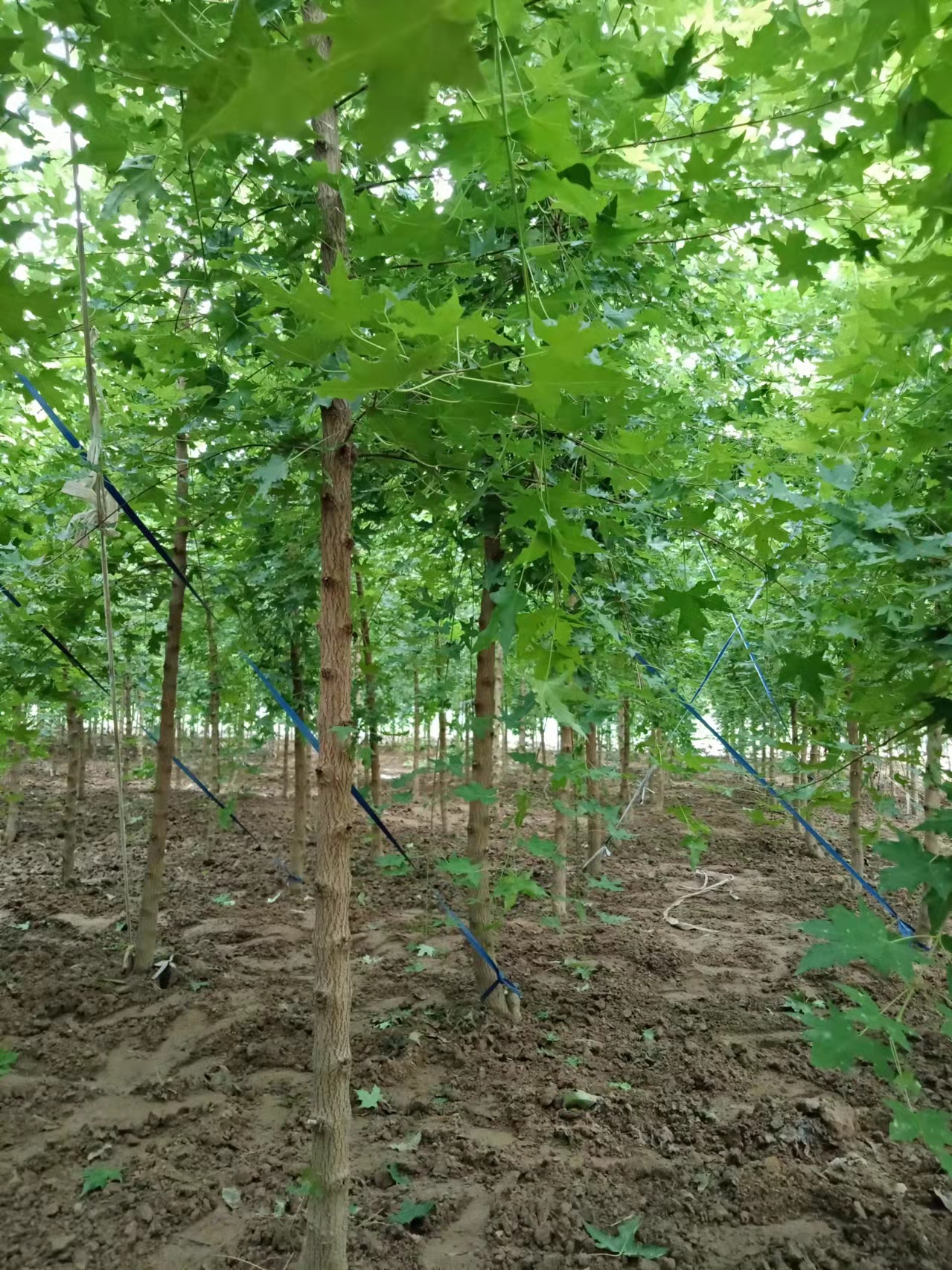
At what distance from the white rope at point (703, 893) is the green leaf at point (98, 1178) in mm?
4488

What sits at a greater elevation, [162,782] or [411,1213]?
[162,782]

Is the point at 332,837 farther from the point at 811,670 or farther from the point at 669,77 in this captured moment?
the point at 669,77

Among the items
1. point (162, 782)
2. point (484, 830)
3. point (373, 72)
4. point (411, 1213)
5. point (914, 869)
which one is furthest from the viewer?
point (162, 782)

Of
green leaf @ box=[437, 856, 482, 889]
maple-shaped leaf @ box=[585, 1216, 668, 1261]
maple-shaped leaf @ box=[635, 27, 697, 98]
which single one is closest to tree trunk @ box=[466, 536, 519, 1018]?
green leaf @ box=[437, 856, 482, 889]

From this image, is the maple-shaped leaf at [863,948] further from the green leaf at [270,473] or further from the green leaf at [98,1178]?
the green leaf at [98,1178]

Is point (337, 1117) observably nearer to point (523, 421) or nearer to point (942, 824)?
point (942, 824)

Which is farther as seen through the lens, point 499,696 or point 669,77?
point 499,696

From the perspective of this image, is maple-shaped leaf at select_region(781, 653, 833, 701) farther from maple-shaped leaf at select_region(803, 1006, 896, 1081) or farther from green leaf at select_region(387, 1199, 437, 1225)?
green leaf at select_region(387, 1199, 437, 1225)

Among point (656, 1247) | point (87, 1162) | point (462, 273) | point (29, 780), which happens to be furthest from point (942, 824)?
point (29, 780)

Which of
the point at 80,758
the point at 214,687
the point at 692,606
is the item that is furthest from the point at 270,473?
the point at 80,758

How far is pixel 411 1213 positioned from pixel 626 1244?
732 mm

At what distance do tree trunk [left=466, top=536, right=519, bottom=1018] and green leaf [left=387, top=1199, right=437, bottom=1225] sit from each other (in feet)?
4.07

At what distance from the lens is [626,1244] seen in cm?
260

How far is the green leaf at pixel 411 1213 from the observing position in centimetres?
272
